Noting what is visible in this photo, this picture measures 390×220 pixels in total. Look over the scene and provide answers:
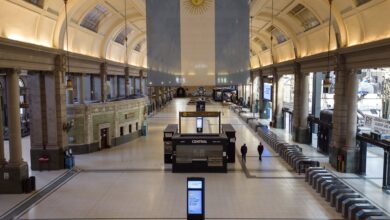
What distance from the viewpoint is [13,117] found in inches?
567

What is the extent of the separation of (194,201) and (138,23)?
21.3 metres

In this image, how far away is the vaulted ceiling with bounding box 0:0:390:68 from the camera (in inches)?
557

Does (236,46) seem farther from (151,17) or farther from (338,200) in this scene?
(338,200)

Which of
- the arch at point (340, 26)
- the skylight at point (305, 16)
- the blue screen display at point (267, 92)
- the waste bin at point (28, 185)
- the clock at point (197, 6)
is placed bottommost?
the waste bin at point (28, 185)

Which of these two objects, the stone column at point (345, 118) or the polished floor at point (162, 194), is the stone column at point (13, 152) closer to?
the polished floor at point (162, 194)

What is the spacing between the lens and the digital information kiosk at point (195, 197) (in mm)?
9711

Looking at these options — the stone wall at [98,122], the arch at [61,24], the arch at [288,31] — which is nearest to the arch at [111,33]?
the stone wall at [98,122]

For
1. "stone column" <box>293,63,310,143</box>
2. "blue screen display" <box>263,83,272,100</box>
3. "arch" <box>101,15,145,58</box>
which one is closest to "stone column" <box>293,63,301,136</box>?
"stone column" <box>293,63,310,143</box>

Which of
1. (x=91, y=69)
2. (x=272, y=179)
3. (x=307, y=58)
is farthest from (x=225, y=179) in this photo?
(x=91, y=69)

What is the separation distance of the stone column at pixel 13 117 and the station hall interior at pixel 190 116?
5 centimetres

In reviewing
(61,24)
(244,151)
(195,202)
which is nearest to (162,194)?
(195,202)

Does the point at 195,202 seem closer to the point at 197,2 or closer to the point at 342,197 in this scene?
the point at 342,197

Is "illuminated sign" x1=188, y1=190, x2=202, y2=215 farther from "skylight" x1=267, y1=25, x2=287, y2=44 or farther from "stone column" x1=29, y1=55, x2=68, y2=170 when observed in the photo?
"skylight" x1=267, y1=25, x2=287, y2=44

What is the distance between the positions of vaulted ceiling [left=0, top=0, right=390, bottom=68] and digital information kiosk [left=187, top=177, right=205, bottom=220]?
9.94 m
